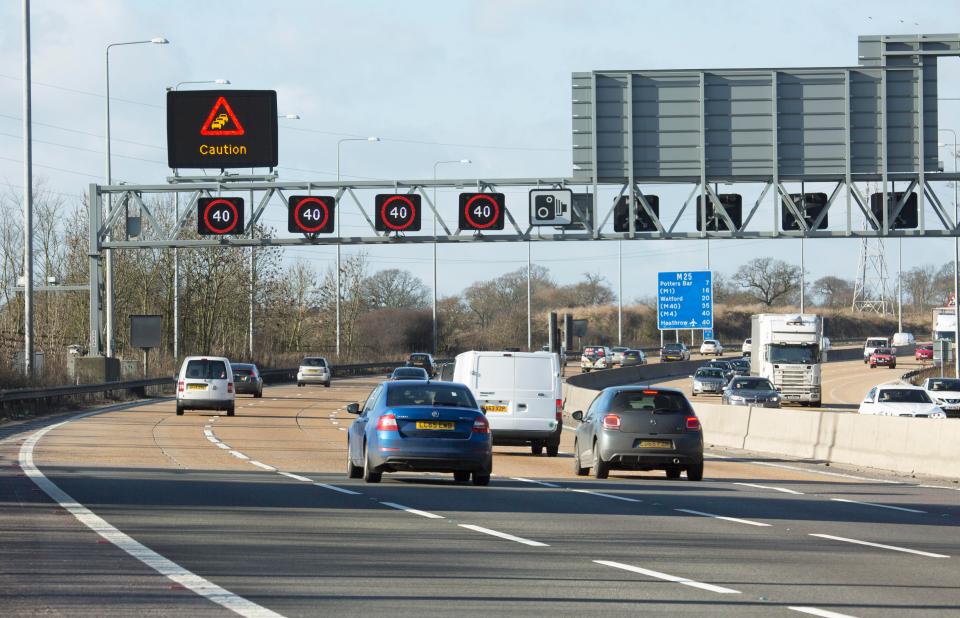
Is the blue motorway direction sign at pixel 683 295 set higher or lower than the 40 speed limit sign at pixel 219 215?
lower

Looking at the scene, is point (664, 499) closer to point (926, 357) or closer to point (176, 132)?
point (176, 132)

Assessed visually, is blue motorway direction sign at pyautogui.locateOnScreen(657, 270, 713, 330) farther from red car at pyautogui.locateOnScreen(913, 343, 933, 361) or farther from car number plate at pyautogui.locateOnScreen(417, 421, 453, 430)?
red car at pyautogui.locateOnScreen(913, 343, 933, 361)

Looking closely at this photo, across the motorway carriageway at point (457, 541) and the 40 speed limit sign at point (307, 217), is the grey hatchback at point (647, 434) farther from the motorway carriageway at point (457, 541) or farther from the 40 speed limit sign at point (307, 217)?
the 40 speed limit sign at point (307, 217)

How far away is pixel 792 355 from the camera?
60844mm

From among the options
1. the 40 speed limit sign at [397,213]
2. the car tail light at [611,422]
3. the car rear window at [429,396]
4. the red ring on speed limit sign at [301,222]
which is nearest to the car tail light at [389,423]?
the car rear window at [429,396]

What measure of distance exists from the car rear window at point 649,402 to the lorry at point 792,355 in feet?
125

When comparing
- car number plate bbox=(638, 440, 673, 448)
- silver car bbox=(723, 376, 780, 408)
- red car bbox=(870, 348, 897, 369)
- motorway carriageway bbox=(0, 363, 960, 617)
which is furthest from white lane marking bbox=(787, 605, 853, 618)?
red car bbox=(870, 348, 897, 369)

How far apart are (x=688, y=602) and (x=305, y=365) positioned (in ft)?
210

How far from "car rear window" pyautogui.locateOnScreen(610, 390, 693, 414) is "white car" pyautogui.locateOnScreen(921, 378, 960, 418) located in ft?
101

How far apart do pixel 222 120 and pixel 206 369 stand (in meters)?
7.37

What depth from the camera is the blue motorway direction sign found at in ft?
204

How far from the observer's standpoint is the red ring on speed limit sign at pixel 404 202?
45125mm

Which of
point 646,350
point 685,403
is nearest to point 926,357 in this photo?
point 646,350

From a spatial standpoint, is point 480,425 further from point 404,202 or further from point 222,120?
point 404,202
